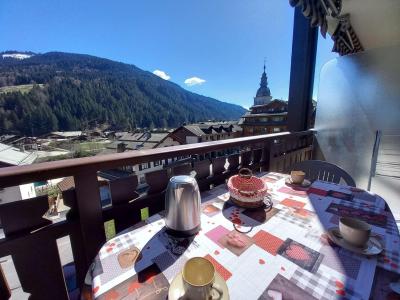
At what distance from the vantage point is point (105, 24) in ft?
118

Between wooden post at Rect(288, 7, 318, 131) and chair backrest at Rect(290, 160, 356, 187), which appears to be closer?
chair backrest at Rect(290, 160, 356, 187)

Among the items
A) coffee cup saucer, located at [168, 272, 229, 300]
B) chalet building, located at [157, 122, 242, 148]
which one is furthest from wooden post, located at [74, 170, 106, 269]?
chalet building, located at [157, 122, 242, 148]

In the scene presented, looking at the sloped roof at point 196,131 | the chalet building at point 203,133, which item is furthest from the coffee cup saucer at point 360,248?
the sloped roof at point 196,131

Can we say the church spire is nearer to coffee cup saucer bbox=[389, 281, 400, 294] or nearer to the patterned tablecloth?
the patterned tablecloth

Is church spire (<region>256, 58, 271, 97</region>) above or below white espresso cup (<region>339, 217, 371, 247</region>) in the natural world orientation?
above

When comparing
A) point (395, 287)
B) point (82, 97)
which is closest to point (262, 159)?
point (395, 287)

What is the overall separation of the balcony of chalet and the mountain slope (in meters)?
34.3

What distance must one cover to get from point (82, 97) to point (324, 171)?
4649 cm

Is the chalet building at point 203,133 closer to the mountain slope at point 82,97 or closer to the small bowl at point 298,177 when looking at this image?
the small bowl at point 298,177

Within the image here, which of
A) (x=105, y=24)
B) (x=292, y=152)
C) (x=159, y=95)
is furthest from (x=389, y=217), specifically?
(x=159, y=95)

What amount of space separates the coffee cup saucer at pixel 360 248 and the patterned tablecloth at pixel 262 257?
0.04 ft

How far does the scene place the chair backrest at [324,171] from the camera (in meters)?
1.27

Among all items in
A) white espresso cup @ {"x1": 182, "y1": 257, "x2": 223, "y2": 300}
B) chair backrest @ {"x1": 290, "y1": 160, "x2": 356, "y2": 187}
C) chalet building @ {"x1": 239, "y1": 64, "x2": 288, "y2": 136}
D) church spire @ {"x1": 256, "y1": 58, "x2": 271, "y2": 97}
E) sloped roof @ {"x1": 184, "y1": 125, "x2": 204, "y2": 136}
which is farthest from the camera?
church spire @ {"x1": 256, "y1": 58, "x2": 271, "y2": 97}

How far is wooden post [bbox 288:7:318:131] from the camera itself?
1.95 meters
